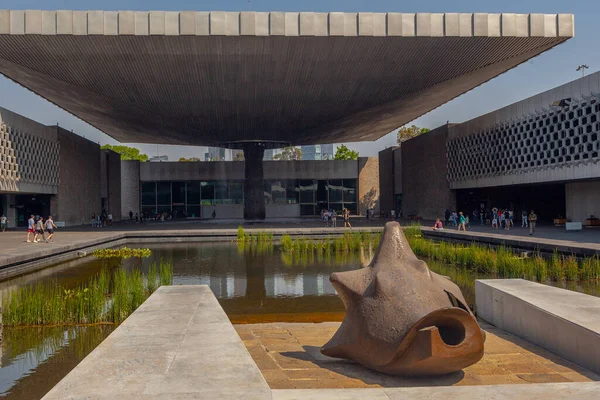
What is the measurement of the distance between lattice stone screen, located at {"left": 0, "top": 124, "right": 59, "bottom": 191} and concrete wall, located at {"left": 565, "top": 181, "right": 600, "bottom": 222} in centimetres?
2941

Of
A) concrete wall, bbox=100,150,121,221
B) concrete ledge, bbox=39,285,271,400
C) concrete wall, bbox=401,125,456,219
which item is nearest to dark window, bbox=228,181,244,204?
concrete wall, bbox=100,150,121,221

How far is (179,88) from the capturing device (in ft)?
90.3

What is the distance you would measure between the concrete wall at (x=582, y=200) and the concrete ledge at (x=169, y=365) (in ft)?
85.2

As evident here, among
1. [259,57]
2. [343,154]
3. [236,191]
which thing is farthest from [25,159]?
[343,154]

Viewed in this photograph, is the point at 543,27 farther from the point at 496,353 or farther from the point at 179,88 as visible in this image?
the point at 496,353

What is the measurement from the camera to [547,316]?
6.17 meters

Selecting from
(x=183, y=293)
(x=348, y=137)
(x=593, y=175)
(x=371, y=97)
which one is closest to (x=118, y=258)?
(x=183, y=293)

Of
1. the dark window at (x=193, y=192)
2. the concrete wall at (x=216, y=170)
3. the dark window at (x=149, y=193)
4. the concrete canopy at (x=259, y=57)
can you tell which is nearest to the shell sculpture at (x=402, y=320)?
the concrete canopy at (x=259, y=57)

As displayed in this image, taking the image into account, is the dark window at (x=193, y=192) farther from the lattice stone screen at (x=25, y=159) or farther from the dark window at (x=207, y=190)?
the lattice stone screen at (x=25, y=159)

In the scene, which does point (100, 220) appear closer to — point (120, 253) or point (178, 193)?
point (178, 193)

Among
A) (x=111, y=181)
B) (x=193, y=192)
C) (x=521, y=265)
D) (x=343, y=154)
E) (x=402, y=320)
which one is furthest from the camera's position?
(x=343, y=154)

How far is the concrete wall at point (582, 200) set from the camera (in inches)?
1073

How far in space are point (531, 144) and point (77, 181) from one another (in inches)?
1175

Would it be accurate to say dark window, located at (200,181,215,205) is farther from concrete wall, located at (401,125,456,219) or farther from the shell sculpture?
the shell sculpture
